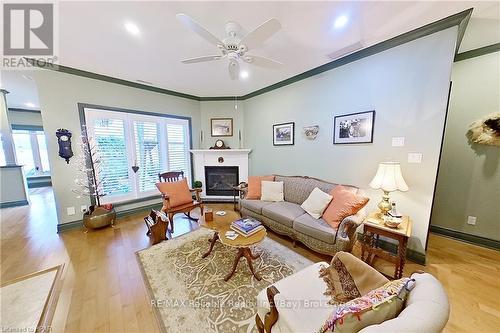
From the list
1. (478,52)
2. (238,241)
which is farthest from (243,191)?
(478,52)

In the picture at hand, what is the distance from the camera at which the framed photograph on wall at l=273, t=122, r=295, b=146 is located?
11.9ft

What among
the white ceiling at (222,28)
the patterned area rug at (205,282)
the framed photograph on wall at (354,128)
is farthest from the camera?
the framed photograph on wall at (354,128)

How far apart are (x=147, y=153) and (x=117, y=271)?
2576mm

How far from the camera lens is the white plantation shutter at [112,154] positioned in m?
3.45

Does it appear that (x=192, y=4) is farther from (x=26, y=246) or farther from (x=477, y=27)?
(x=26, y=246)

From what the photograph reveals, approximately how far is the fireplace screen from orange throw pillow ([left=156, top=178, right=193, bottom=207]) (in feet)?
4.42

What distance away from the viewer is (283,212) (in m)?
2.79

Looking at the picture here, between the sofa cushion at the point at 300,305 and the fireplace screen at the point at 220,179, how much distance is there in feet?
11.4

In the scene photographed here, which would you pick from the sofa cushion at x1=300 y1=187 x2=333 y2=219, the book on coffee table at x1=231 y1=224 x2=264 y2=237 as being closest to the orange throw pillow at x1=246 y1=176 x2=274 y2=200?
the sofa cushion at x1=300 y1=187 x2=333 y2=219

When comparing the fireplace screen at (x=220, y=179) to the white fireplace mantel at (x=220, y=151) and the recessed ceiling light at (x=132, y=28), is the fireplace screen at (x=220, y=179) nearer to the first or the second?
the white fireplace mantel at (x=220, y=151)

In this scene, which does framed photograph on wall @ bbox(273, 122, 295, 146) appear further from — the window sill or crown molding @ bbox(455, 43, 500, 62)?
the window sill

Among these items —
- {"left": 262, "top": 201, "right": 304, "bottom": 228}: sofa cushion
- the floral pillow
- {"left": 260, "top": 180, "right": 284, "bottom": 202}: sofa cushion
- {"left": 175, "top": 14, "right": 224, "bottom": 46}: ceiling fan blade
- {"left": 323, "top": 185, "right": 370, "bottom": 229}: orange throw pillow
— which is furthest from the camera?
{"left": 260, "top": 180, "right": 284, "bottom": 202}: sofa cushion

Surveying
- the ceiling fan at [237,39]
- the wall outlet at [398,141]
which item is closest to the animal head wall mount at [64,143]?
the ceiling fan at [237,39]

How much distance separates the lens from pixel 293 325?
103 centimetres
